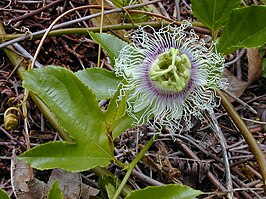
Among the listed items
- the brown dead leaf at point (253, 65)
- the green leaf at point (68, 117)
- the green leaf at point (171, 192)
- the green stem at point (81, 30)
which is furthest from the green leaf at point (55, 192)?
the brown dead leaf at point (253, 65)

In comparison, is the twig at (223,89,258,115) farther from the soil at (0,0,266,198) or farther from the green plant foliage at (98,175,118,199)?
the green plant foliage at (98,175,118,199)

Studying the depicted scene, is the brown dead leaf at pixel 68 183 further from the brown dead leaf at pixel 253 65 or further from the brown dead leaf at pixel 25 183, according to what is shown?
the brown dead leaf at pixel 253 65

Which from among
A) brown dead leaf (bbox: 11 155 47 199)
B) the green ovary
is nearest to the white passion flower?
the green ovary

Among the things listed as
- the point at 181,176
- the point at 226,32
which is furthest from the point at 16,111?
the point at 226,32

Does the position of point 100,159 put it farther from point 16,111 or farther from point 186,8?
point 186,8

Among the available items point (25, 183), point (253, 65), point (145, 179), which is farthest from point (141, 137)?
point (253, 65)
